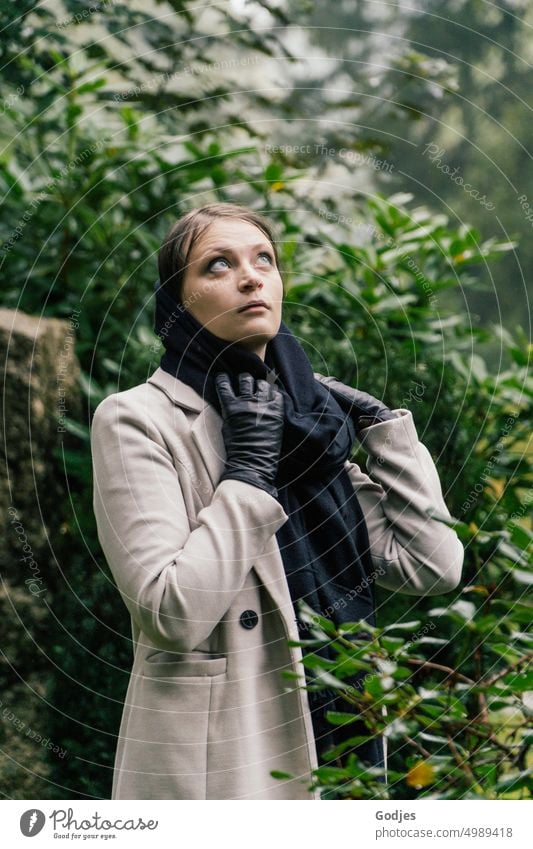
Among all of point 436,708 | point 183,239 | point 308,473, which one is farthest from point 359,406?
point 436,708

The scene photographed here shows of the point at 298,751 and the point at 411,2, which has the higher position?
the point at 411,2

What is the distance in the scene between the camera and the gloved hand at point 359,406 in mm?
2070

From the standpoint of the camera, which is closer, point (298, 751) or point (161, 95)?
point (298, 751)

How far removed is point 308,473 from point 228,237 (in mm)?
453

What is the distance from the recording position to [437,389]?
3.39 metres

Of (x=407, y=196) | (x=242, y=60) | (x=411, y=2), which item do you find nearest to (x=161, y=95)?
(x=242, y=60)

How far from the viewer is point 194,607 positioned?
167 centimetres

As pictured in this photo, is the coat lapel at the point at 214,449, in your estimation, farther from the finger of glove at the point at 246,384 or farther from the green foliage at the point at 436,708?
the green foliage at the point at 436,708

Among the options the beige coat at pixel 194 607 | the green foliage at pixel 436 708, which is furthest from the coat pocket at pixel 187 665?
the green foliage at pixel 436 708

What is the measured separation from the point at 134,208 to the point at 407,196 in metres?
0.93

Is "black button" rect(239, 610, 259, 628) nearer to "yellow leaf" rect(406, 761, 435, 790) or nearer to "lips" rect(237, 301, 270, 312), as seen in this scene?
"yellow leaf" rect(406, 761, 435, 790)

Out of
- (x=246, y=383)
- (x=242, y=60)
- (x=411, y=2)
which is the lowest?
(x=246, y=383)

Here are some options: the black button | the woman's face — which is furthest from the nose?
the black button
